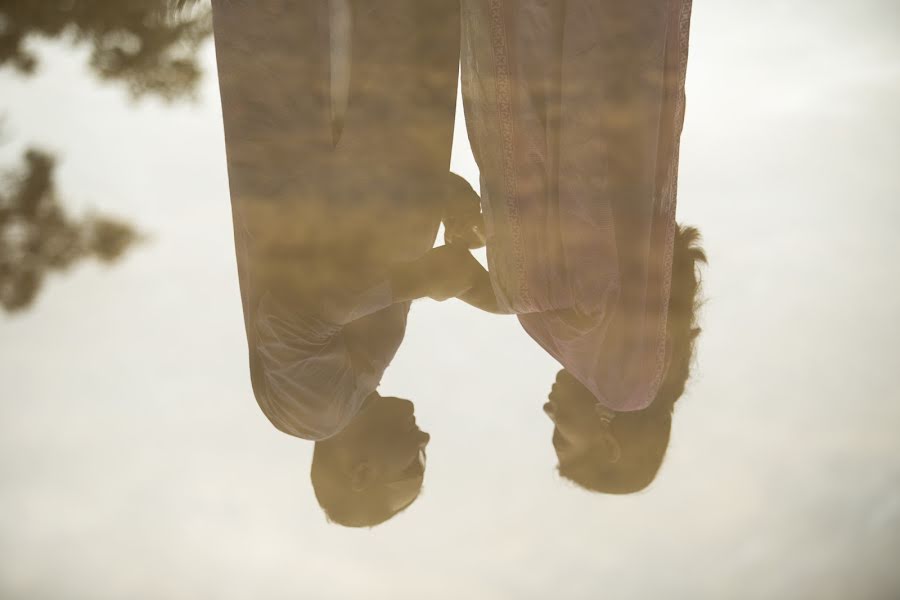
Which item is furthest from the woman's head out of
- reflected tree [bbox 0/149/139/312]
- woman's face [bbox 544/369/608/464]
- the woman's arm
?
reflected tree [bbox 0/149/139/312]

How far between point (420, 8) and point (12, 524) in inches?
29.1

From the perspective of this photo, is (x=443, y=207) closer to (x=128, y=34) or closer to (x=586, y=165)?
(x=586, y=165)

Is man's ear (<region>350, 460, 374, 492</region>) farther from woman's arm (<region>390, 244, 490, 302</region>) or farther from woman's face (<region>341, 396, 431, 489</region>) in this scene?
woman's arm (<region>390, 244, 490, 302</region>)

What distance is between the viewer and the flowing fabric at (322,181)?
917 millimetres

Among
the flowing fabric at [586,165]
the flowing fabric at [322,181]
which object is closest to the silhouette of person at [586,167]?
the flowing fabric at [586,165]

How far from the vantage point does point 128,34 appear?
1146 millimetres

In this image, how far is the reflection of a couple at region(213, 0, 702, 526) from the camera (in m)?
0.85

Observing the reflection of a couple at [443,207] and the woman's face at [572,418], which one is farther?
the woman's face at [572,418]

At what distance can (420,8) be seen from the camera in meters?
0.97

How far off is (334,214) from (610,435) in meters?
0.42

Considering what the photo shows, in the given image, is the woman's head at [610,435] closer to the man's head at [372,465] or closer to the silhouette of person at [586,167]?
the silhouette of person at [586,167]

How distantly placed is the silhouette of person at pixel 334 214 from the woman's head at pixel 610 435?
0.18 meters

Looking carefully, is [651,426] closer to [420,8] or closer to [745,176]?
[745,176]

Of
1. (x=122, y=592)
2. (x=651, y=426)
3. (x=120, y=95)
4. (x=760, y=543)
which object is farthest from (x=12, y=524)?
(x=760, y=543)
